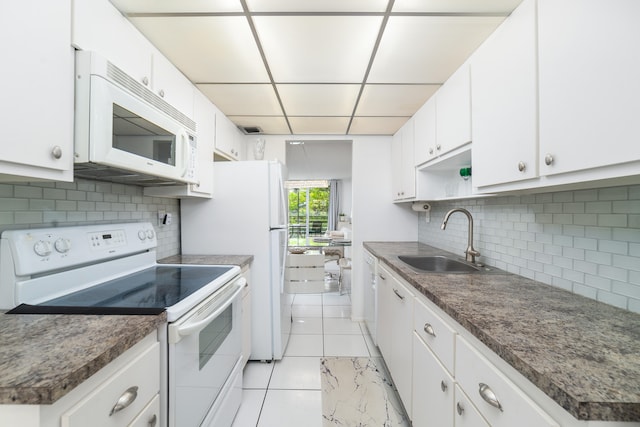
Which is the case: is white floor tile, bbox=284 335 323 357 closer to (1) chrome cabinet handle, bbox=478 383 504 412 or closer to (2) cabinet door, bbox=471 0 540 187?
(1) chrome cabinet handle, bbox=478 383 504 412

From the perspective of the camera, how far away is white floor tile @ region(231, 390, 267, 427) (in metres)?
1.59

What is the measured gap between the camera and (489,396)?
2.46 ft

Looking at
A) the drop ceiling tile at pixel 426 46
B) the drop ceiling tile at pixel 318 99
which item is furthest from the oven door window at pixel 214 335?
the drop ceiling tile at pixel 426 46

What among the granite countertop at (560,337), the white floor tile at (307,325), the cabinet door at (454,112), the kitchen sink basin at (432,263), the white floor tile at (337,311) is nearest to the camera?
the granite countertop at (560,337)

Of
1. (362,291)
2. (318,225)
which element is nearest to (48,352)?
(362,291)

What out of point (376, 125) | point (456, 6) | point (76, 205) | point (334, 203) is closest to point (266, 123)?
point (376, 125)

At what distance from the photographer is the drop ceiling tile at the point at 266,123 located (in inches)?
101

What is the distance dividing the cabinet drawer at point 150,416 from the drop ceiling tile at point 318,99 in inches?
76.1

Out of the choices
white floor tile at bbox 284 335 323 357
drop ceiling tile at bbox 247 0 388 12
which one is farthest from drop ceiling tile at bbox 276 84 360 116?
white floor tile at bbox 284 335 323 357

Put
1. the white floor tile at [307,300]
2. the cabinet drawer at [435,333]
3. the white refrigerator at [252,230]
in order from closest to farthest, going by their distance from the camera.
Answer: the cabinet drawer at [435,333], the white refrigerator at [252,230], the white floor tile at [307,300]

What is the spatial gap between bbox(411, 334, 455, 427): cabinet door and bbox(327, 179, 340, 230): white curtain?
7570 millimetres

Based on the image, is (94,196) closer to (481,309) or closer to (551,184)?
(481,309)

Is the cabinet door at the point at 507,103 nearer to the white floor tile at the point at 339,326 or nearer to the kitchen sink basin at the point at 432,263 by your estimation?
the kitchen sink basin at the point at 432,263

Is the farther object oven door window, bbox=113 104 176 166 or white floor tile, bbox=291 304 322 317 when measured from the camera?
white floor tile, bbox=291 304 322 317
